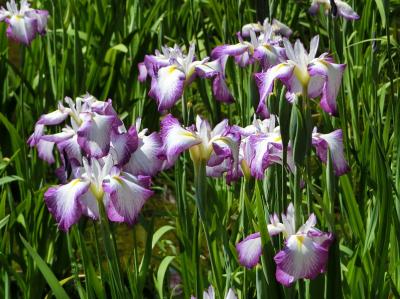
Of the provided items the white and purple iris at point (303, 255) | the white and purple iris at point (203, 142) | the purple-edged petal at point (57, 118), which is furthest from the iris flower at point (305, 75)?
the purple-edged petal at point (57, 118)

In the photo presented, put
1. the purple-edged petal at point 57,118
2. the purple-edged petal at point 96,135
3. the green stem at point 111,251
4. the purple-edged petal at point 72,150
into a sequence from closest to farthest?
1. the green stem at point 111,251
2. the purple-edged petal at point 96,135
3. the purple-edged petal at point 72,150
4. the purple-edged petal at point 57,118

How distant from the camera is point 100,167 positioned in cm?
155

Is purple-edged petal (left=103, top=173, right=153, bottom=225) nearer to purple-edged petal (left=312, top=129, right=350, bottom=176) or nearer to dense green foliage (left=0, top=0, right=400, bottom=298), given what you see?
dense green foliage (left=0, top=0, right=400, bottom=298)

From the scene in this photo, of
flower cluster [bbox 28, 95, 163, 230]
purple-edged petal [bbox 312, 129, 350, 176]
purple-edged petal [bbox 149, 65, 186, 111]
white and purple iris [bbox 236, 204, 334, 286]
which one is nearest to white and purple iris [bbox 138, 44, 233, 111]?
purple-edged petal [bbox 149, 65, 186, 111]

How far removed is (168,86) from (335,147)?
468 mm

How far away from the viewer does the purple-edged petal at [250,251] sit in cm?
152

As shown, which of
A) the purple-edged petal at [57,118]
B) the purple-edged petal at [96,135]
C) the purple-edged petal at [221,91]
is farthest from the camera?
the purple-edged petal at [221,91]

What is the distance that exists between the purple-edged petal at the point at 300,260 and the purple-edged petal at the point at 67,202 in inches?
14.3

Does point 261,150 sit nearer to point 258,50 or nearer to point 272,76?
point 272,76

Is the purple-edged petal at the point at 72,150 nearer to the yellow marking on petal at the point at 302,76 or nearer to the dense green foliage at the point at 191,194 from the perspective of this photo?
the dense green foliage at the point at 191,194

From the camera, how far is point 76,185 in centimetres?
150

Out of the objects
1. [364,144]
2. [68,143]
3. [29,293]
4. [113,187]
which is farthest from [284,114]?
[29,293]

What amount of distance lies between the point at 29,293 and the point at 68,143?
29.4 inches

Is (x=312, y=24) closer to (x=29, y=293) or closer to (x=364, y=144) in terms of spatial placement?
(x=364, y=144)
